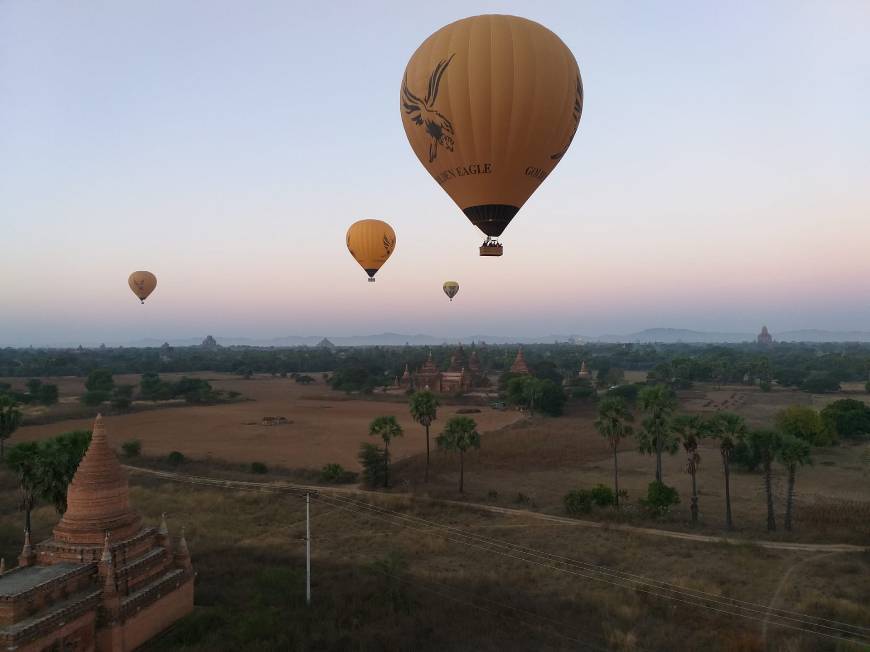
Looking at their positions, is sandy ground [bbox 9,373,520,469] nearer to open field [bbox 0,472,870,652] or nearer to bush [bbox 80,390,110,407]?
bush [bbox 80,390,110,407]

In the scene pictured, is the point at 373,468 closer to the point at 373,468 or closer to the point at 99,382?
the point at 373,468

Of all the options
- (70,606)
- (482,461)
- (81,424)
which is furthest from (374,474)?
(81,424)

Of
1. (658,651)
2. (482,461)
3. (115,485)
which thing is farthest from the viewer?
(482,461)

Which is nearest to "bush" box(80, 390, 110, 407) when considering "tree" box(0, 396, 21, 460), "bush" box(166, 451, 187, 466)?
"bush" box(166, 451, 187, 466)

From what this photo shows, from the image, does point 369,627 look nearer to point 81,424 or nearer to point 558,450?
point 558,450

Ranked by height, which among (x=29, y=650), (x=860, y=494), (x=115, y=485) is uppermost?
(x=115, y=485)


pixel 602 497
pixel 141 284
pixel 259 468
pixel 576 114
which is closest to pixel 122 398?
pixel 141 284

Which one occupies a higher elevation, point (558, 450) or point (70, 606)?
point (70, 606)
